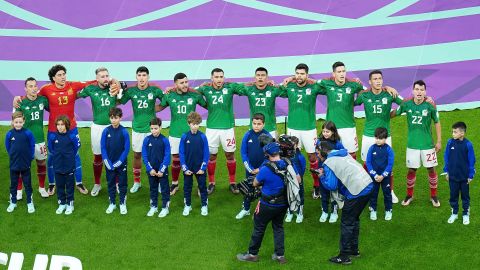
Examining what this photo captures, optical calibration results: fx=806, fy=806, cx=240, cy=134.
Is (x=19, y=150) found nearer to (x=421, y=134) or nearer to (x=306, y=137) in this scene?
(x=306, y=137)

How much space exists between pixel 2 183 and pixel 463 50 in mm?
10947

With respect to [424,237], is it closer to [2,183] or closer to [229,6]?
[2,183]

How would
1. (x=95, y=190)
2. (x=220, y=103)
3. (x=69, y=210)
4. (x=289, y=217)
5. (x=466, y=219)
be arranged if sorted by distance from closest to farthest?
(x=466, y=219), (x=289, y=217), (x=69, y=210), (x=220, y=103), (x=95, y=190)

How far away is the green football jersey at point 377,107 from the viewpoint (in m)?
12.4

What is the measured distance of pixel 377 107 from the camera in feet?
40.8

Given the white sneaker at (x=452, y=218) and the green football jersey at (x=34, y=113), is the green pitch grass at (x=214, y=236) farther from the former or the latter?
the green football jersey at (x=34, y=113)

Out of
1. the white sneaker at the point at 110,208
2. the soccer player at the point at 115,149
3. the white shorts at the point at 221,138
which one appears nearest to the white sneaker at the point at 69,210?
the white sneaker at the point at 110,208

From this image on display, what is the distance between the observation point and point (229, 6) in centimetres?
2161

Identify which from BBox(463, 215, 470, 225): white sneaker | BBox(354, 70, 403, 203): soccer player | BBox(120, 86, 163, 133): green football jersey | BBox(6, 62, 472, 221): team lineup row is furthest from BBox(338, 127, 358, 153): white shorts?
BBox(120, 86, 163, 133): green football jersey

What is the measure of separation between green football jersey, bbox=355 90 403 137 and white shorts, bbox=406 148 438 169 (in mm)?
562

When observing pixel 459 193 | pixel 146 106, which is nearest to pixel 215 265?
pixel 146 106

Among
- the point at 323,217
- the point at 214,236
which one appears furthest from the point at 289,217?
the point at 214,236

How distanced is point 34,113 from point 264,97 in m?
3.63

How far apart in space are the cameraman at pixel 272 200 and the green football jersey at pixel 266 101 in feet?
7.60
